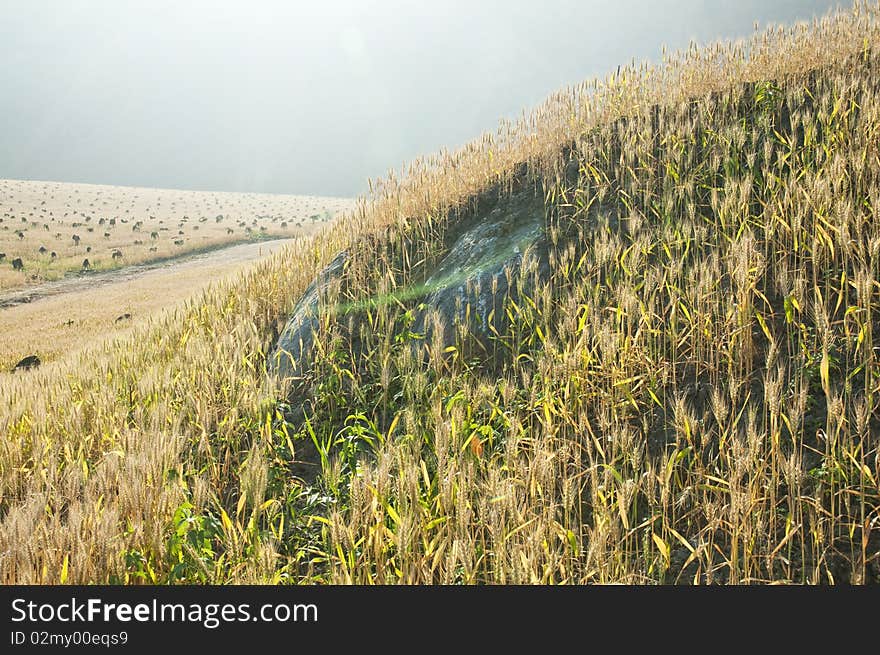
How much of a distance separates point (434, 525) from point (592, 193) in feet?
12.0

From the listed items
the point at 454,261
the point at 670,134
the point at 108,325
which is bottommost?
the point at 454,261

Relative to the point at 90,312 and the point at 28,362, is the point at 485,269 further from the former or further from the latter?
the point at 90,312

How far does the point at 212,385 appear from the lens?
464 centimetres

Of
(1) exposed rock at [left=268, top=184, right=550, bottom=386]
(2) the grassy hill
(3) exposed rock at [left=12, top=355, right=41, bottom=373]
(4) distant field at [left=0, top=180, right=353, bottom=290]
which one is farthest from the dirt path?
(2) the grassy hill

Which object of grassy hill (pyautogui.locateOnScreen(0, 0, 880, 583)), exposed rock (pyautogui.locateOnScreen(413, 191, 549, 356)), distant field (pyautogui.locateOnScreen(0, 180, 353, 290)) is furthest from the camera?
distant field (pyautogui.locateOnScreen(0, 180, 353, 290))

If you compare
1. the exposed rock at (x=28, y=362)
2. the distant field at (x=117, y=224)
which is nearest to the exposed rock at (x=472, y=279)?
the distant field at (x=117, y=224)

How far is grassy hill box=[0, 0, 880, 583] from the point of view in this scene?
7.92ft

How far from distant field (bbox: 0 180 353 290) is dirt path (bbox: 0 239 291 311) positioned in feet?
3.25

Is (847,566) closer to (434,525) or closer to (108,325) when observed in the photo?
(434,525)

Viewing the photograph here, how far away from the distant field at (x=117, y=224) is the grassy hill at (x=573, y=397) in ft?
13.3

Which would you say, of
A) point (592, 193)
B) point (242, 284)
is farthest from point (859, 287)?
point (242, 284)

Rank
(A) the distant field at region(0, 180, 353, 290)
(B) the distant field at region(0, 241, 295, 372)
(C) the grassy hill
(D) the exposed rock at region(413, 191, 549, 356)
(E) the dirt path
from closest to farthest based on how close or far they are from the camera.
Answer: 1. (C) the grassy hill
2. (D) the exposed rock at region(413, 191, 549, 356)
3. (B) the distant field at region(0, 241, 295, 372)
4. (E) the dirt path
5. (A) the distant field at region(0, 180, 353, 290)

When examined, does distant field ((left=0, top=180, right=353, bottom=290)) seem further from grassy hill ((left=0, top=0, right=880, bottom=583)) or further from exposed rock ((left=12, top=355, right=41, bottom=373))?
exposed rock ((left=12, top=355, right=41, bottom=373))

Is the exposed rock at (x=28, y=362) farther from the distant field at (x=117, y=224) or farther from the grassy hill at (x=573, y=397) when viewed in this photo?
the distant field at (x=117, y=224)
